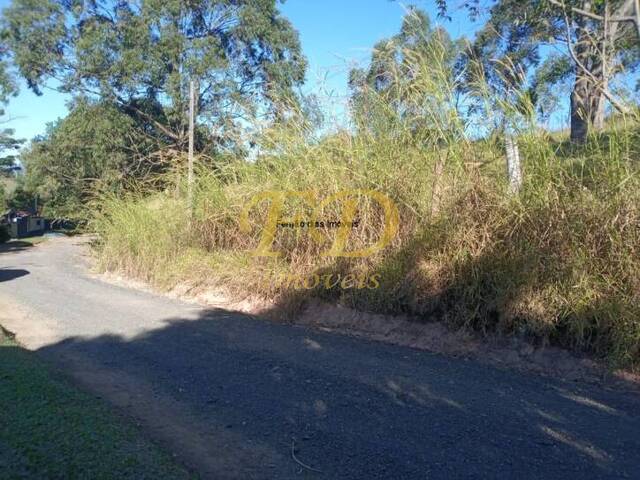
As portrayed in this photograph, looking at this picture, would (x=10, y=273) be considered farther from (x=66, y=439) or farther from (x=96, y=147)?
(x=66, y=439)

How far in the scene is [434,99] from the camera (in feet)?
21.2

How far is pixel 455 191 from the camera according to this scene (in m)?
6.30

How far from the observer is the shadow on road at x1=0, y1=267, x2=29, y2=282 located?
1248cm

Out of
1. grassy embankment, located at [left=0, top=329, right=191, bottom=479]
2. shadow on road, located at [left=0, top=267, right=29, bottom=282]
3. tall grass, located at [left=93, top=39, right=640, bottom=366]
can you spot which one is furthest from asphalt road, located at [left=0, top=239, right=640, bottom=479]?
shadow on road, located at [left=0, top=267, right=29, bottom=282]

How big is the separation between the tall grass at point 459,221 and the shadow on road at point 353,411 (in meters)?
0.79

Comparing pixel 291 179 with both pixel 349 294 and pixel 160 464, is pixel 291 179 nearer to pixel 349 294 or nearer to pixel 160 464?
pixel 349 294

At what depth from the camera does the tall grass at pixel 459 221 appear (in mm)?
5112

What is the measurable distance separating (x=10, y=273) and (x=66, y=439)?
11.8 metres

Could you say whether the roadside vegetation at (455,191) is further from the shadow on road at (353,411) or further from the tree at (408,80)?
the shadow on road at (353,411)

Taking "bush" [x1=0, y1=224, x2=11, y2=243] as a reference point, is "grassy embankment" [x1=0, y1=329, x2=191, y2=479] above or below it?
below

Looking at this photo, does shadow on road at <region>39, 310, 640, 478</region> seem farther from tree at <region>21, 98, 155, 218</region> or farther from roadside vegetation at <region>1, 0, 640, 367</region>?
tree at <region>21, 98, 155, 218</region>

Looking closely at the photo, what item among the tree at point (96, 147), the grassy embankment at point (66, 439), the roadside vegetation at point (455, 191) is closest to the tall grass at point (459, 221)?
the roadside vegetation at point (455, 191)

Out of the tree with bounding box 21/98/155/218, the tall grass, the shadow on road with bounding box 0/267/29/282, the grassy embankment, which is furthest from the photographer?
the tree with bounding box 21/98/155/218

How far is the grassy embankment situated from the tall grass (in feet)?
12.0
